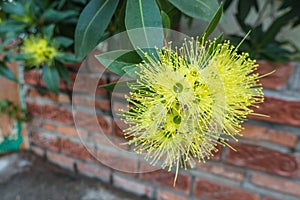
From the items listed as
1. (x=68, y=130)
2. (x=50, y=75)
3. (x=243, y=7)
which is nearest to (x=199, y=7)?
(x=243, y=7)

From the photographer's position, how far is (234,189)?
2.76 feet

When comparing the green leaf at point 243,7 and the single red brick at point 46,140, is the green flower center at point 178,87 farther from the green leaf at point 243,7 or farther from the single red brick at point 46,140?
the single red brick at point 46,140

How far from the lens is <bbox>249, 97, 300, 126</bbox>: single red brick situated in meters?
0.71

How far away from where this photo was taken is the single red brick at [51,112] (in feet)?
3.44

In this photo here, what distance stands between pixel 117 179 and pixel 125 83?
31.1 inches

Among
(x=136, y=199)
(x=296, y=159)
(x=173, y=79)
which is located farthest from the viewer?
(x=136, y=199)

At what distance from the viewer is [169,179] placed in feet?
3.03

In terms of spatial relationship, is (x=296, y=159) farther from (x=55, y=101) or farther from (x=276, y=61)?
(x=55, y=101)

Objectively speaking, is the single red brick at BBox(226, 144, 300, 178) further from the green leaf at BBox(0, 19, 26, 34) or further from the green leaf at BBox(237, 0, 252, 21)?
the green leaf at BBox(0, 19, 26, 34)

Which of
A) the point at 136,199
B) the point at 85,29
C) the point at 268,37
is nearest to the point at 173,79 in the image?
the point at 85,29

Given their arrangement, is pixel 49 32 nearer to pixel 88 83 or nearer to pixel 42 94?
pixel 88 83

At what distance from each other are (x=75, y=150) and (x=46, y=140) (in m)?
0.16

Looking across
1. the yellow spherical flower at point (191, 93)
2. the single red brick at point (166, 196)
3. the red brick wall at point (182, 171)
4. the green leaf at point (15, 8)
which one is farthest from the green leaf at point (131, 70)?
the single red brick at point (166, 196)

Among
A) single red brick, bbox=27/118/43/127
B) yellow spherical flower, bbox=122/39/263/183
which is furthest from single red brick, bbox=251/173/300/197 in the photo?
single red brick, bbox=27/118/43/127
